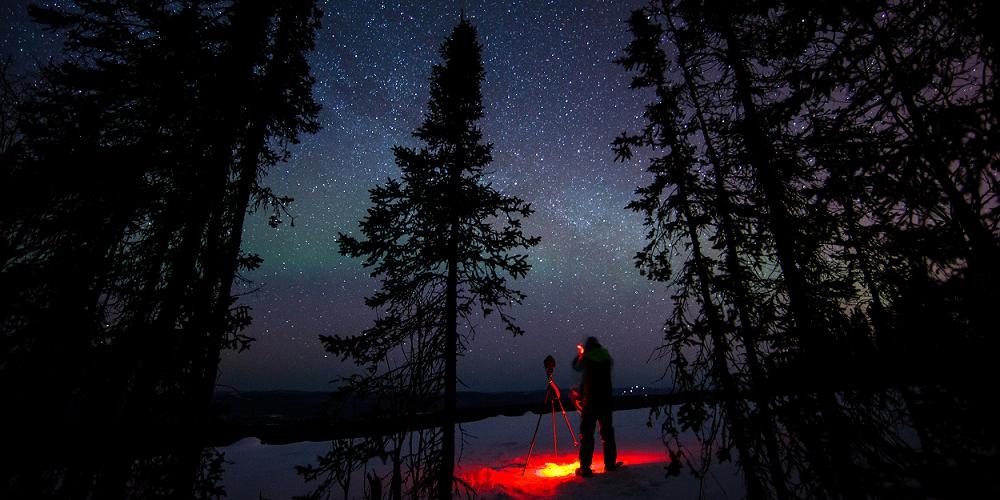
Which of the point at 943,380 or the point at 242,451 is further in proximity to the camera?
the point at 242,451

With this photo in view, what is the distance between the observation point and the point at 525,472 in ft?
29.8

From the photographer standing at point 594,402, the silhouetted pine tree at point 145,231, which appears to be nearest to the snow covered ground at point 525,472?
the photographer standing at point 594,402

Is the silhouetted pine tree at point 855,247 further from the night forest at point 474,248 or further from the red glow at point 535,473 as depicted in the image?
the red glow at point 535,473

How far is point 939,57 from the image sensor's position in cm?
353

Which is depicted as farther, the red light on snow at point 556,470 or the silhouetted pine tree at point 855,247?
the red light on snow at point 556,470

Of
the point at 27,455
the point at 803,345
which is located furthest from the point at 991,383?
the point at 27,455

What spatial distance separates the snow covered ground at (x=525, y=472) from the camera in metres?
7.12

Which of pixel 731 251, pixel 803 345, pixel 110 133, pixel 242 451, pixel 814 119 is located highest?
pixel 110 133

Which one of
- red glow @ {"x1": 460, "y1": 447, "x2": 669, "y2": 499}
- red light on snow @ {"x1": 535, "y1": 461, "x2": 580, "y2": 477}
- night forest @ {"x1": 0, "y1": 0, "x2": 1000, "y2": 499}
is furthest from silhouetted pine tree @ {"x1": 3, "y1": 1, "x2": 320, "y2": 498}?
red light on snow @ {"x1": 535, "y1": 461, "x2": 580, "y2": 477}

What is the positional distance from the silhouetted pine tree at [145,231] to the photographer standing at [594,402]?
24.5ft

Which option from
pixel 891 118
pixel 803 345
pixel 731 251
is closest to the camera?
pixel 891 118

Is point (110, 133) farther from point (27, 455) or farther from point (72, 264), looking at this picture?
point (27, 455)

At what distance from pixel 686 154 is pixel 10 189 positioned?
53.1ft

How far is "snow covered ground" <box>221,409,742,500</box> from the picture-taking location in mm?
7117
